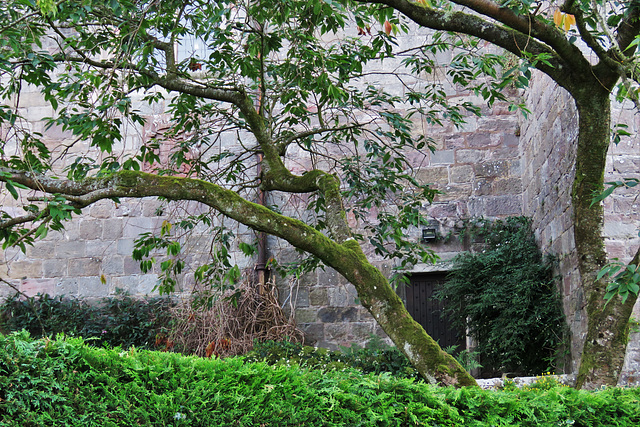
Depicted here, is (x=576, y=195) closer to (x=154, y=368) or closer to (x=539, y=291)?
(x=539, y=291)

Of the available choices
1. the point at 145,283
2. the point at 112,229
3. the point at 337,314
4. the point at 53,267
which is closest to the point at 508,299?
the point at 337,314

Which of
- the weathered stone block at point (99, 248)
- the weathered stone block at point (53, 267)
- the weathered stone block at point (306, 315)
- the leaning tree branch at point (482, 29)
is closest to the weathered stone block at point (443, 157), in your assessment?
the weathered stone block at point (306, 315)

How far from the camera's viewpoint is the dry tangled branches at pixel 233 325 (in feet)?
22.3

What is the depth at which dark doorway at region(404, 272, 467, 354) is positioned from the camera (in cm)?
714

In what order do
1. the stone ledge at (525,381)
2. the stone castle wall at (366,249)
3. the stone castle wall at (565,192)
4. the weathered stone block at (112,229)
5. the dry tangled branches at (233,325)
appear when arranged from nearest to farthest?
the stone castle wall at (565,192) < the stone ledge at (525,381) < the stone castle wall at (366,249) < the dry tangled branches at (233,325) < the weathered stone block at (112,229)

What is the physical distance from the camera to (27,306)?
7.73 metres

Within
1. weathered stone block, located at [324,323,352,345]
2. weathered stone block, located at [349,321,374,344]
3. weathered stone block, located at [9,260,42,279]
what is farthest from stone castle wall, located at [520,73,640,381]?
weathered stone block, located at [9,260,42,279]

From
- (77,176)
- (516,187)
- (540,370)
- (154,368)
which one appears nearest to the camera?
(154,368)

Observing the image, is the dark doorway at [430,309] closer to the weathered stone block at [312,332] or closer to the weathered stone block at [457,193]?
the weathered stone block at [457,193]

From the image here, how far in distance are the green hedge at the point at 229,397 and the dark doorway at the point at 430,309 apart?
385 cm

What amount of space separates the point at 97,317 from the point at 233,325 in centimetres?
193

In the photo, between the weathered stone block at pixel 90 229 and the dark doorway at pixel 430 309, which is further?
the weathered stone block at pixel 90 229

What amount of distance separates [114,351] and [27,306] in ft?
18.8

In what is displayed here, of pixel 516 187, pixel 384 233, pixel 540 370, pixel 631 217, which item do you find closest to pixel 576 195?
pixel 631 217
